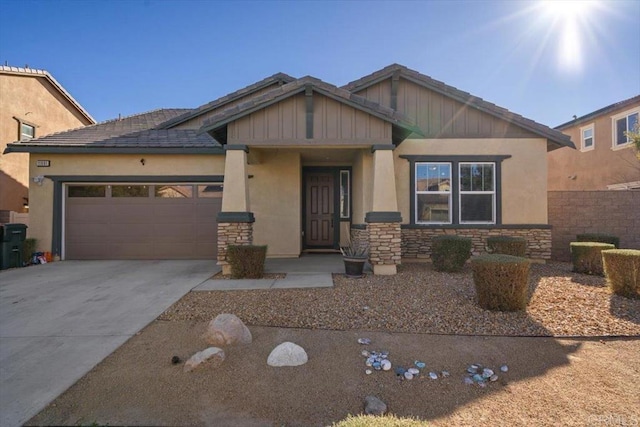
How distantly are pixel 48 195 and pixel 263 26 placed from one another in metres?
8.15

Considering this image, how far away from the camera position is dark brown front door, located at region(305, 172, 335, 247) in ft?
35.4

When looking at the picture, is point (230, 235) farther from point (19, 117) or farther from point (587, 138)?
point (587, 138)

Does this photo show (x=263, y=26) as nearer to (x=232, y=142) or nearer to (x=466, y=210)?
(x=232, y=142)

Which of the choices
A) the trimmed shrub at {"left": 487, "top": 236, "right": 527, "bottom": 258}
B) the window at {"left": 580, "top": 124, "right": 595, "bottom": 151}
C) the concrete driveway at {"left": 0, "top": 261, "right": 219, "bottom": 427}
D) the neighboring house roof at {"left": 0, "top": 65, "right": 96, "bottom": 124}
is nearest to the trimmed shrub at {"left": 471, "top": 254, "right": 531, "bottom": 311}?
the trimmed shrub at {"left": 487, "top": 236, "right": 527, "bottom": 258}

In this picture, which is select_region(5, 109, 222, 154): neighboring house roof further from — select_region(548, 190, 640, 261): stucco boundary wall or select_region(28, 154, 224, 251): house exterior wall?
select_region(548, 190, 640, 261): stucco boundary wall

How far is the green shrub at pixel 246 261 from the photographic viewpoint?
7.02 m

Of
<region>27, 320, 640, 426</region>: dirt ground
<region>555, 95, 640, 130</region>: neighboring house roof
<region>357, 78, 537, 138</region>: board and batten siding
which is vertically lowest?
<region>27, 320, 640, 426</region>: dirt ground

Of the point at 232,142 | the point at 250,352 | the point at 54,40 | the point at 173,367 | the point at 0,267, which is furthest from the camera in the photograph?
the point at 54,40

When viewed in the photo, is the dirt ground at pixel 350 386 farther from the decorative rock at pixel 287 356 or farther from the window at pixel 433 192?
the window at pixel 433 192

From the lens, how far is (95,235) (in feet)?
32.8

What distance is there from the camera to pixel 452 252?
7.49 m

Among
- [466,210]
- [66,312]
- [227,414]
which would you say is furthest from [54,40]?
[466,210]

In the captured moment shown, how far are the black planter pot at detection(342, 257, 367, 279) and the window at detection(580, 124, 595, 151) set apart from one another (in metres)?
15.5

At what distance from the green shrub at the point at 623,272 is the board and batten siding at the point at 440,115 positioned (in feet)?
15.5
